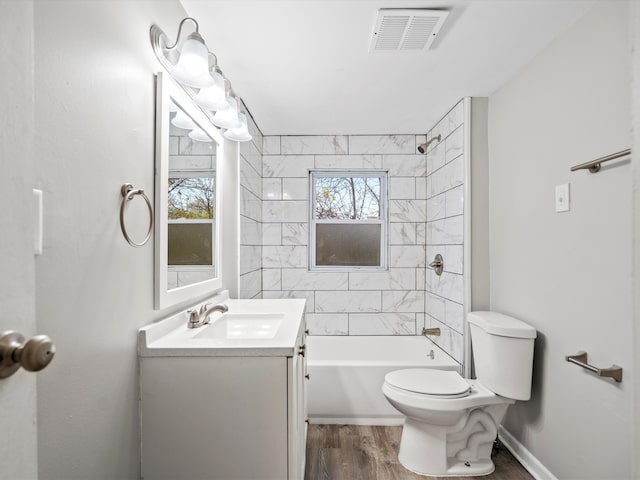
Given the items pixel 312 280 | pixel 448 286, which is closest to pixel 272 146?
pixel 312 280

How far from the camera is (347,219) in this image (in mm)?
3641

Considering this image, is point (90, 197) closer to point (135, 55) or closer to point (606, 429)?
point (135, 55)

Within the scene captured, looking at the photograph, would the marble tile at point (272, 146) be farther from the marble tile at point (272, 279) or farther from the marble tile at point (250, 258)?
the marble tile at point (272, 279)

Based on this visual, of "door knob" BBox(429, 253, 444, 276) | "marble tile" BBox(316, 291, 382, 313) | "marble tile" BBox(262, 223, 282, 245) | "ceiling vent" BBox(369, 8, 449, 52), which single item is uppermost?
"ceiling vent" BBox(369, 8, 449, 52)

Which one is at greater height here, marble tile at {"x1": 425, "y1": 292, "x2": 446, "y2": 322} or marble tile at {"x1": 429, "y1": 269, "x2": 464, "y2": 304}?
marble tile at {"x1": 429, "y1": 269, "x2": 464, "y2": 304}

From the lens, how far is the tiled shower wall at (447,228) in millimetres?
2729

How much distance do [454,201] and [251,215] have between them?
1.60 meters

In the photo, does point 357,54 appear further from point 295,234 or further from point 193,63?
point 295,234

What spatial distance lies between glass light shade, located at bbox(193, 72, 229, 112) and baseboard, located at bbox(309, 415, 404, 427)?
2.18 metres

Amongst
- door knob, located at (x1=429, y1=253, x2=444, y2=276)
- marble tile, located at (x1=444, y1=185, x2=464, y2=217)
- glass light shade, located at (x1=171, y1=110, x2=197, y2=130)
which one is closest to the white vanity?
glass light shade, located at (x1=171, y1=110, x2=197, y2=130)

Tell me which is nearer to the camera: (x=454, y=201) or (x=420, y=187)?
(x=454, y=201)

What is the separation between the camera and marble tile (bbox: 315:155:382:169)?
353 cm

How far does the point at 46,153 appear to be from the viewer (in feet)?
2.74

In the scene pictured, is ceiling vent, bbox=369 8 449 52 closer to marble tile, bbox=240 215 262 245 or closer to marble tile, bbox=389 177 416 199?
marble tile, bbox=240 215 262 245
